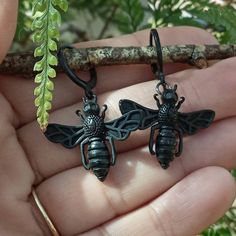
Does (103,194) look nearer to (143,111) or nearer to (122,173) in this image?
(122,173)

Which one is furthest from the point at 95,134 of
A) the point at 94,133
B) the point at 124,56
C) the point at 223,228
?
the point at 223,228

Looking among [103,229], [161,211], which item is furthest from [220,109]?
[103,229]

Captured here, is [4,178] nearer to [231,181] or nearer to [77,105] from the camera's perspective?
[77,105]

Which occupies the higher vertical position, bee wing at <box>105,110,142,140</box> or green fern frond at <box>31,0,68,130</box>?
green fern frond at <box>31,0,68,130</box>

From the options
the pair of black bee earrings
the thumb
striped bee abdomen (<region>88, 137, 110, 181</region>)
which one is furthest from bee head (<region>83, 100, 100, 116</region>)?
the thumb

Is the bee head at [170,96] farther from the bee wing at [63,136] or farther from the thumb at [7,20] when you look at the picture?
the thumb at [7,20]

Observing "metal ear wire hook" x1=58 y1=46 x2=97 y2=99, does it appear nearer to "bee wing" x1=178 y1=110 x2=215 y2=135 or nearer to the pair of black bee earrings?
the pair of black bee earrings

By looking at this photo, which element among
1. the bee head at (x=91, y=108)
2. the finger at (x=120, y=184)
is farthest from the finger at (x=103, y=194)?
the bee head at (x=91, y=108)
